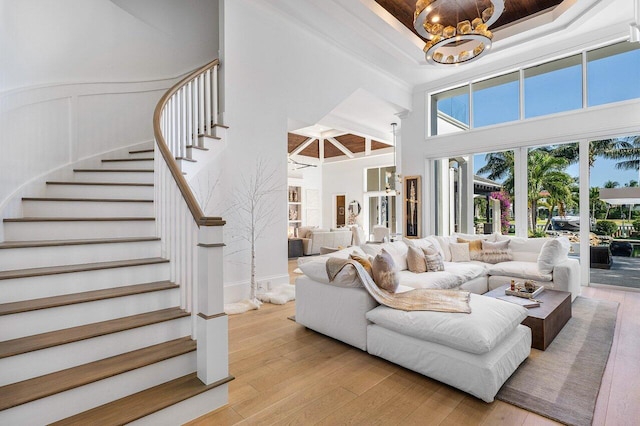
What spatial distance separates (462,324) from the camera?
2.23m

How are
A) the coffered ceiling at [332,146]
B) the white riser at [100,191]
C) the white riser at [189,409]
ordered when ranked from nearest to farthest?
the white riser at [189,409], the white riser at [100,191], the coffered ceiling at [332,146]

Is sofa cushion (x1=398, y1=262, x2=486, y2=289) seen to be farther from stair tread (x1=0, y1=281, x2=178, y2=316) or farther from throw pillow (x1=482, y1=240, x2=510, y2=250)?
stair tread (x1=0, y1=281, x2=178, y2=316)

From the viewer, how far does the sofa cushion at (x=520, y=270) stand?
167 inches

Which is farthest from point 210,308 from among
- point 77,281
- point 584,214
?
point 584,214

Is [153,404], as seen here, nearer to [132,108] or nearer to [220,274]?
[220,274]

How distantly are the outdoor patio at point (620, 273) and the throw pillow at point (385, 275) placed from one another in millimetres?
4530

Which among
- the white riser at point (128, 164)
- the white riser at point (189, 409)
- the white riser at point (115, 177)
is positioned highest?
the white riser at point (128, 164)

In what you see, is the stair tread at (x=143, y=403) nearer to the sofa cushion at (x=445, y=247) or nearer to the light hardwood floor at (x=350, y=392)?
the light hardwood floor at (x=350, y=392)

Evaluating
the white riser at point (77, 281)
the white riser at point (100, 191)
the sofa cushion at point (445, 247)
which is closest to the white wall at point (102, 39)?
the white riser at point (100, 191)

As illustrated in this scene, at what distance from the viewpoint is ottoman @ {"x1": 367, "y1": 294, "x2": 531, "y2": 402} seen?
212 centimetres

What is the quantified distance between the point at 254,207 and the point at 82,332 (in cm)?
282

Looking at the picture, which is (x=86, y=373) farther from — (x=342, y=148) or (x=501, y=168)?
(x=342, y=148)

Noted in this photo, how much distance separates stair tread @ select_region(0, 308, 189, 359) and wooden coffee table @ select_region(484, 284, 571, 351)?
298cm

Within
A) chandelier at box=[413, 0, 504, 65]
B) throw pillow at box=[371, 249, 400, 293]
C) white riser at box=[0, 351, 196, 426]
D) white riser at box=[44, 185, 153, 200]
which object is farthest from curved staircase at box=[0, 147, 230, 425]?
chandelier at box=[413, 0, 504, 65]
